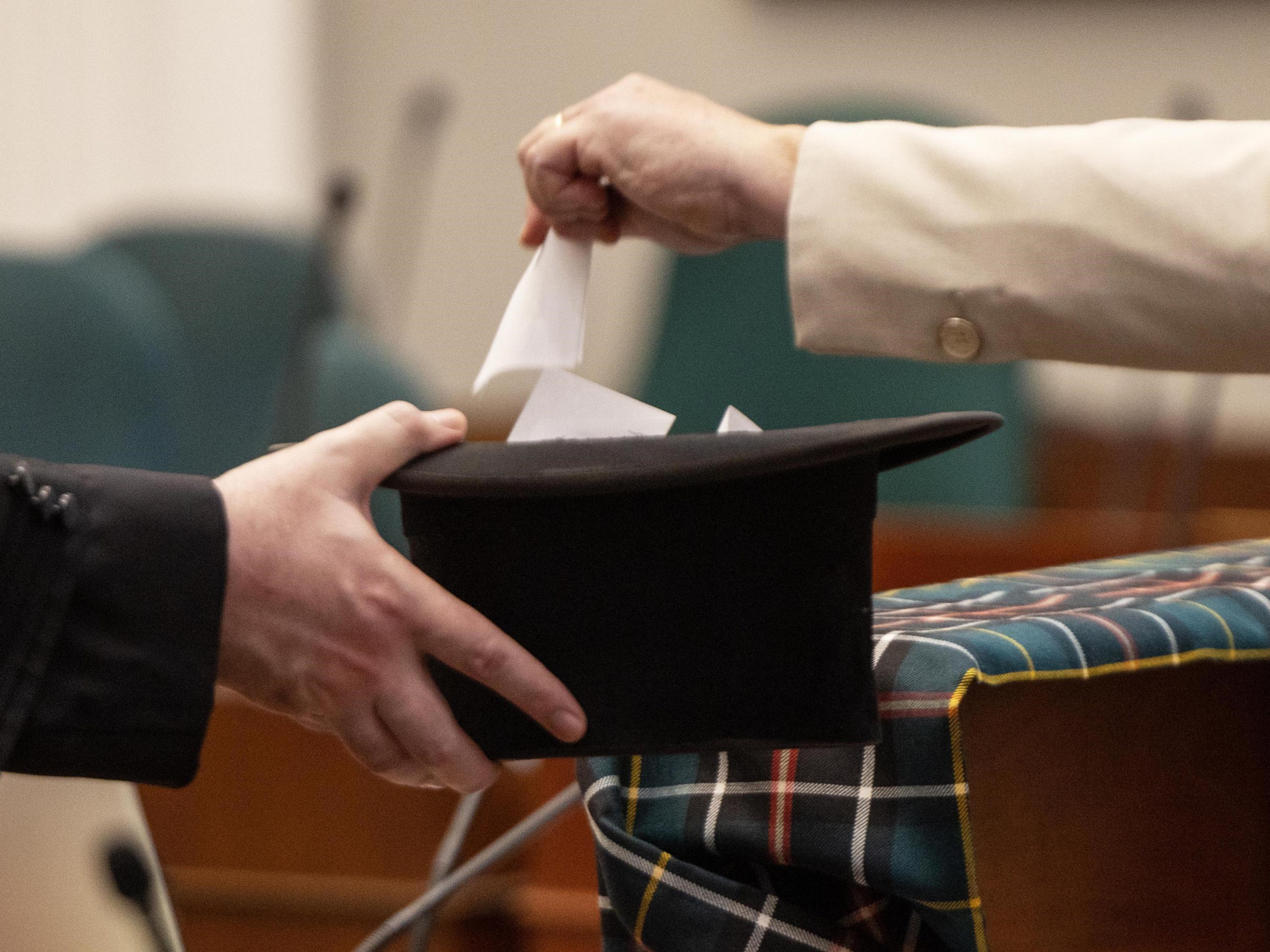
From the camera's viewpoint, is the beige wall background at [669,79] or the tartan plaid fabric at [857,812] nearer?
the tartan plaid fabric at [857,812]

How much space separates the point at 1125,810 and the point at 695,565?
0.19 meters

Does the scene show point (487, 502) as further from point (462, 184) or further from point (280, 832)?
point (462, 184)

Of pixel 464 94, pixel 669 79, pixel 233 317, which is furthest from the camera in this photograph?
pixel 464 94

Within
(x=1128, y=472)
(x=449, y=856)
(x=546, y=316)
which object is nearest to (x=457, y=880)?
(x=449, y=856)

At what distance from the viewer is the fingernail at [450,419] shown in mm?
571

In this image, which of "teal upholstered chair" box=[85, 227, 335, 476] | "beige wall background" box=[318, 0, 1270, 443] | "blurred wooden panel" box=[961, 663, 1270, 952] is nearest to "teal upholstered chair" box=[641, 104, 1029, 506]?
"beige wall background" box=[318, 0, 1270, 443]

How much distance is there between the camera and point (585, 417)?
0.57 metres

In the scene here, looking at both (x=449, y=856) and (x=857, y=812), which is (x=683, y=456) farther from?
(x=449, y=856)

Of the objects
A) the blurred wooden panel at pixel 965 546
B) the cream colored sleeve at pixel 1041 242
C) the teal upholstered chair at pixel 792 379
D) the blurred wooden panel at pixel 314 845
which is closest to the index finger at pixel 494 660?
the cream colored sleeve at pixel 1041 242

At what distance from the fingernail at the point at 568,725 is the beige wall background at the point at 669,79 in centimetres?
198

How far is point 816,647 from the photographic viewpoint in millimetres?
508

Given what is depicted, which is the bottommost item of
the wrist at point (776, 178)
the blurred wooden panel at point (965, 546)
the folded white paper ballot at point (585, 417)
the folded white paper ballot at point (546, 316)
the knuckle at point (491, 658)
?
the blurred wooden panel at point (965, 546)

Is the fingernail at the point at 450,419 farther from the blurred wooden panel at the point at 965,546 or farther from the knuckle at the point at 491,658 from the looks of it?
the blurred wooden panel at the point at 965,546

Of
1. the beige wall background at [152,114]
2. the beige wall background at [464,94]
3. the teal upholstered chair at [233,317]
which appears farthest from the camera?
the beige wall background at [464,94]
